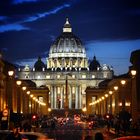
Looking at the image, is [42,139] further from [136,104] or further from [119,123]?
[136,104]

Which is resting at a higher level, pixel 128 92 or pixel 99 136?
pixel 128 92

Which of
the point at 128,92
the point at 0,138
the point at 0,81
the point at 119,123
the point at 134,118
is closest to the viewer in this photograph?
the point at 0,138

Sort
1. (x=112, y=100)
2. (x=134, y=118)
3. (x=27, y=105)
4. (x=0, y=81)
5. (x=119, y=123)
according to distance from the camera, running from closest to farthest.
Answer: (x=119, y=123), (x=134, y=118), (x=0, y=81), (x=27, y=105), (x=112, y=100)

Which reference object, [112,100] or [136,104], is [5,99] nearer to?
[136,104]

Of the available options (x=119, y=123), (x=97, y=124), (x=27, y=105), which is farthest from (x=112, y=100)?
(x=119, y=123)

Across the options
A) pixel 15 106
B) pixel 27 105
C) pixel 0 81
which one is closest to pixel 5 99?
pixel 0 81

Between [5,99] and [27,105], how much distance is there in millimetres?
48291

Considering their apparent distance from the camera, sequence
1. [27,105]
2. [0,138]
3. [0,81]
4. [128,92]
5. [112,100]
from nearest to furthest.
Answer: [0,138] → [0,81] → [128,92] → [27,105] → [112,100]

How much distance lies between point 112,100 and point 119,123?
8775 centimetres

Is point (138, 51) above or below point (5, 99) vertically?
above

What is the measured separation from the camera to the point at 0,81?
317ft

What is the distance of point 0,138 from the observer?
34.5 meters

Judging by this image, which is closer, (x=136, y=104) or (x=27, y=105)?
(x=136, y=104)

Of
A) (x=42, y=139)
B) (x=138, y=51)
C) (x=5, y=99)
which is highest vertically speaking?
(x=138, y=51)
